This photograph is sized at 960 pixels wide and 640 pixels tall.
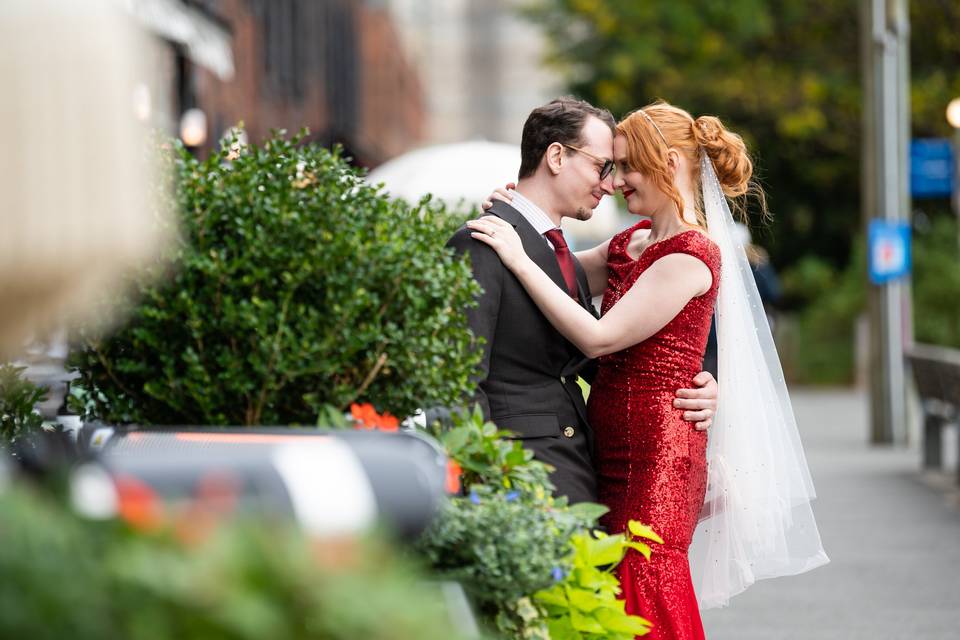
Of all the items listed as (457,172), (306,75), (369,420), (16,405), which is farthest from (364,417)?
(306,75)

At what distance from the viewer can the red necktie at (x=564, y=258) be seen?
441 centimetres

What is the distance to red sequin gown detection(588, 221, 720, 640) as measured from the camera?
4.29 metres

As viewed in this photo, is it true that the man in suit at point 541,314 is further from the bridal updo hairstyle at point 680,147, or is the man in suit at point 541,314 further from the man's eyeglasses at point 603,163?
the bridal updo hairstyle at point 680,147

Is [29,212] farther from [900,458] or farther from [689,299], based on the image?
[900,458]

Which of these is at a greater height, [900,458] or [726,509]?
[726,509]

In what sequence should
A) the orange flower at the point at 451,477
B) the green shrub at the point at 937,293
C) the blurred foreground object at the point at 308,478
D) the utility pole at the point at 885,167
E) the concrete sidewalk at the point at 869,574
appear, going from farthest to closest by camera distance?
the green shrub at the point at 937,293 → the utility pole at the point at 885,167 → the concrete sidewalk at the point at 869,574 → the orange flower at the point at 451,477 → the blurred foreground object at the point at 308,478

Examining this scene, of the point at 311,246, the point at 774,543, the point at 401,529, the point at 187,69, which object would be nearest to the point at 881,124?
the point at 187,69

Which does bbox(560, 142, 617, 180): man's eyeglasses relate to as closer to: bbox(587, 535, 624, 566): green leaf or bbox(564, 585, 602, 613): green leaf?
bbox(587, 535, 624, 566): green leaf

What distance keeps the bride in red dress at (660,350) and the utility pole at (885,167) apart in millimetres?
12281

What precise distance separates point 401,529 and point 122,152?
2.51ft

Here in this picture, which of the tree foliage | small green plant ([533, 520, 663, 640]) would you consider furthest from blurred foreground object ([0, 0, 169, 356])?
the tree foliage

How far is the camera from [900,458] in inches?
596

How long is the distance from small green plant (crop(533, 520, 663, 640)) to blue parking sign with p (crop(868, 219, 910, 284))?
13.6 meters

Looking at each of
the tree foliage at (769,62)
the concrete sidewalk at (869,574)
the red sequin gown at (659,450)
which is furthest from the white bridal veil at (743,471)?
the tree foliage at (769,62)
